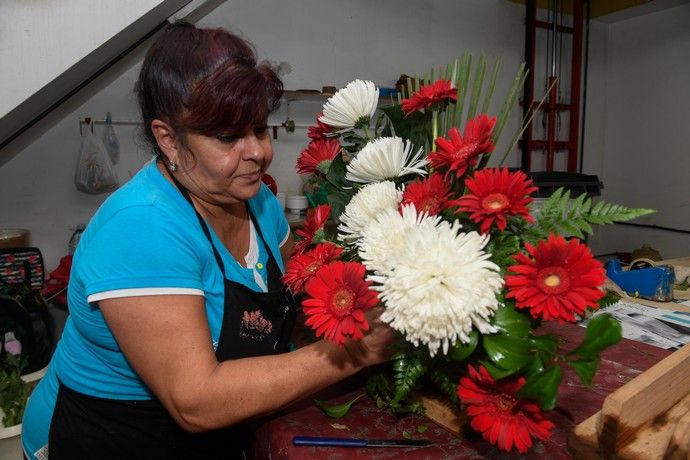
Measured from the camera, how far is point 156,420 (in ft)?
2.85

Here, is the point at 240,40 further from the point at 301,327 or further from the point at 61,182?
the point at 61,182

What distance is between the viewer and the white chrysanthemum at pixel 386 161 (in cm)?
82

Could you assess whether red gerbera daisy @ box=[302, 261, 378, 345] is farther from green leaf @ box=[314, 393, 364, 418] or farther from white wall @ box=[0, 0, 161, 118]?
white wall @ box=[0, 0, 161, 118]

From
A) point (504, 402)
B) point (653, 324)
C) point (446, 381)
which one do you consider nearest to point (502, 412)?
point (504, 402)

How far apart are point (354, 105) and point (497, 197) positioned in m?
0.39

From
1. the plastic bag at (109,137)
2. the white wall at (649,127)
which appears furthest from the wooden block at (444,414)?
the white wall at (649,127)

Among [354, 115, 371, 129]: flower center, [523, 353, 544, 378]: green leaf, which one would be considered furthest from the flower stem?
[523, 353, 544, 378]: green leaf

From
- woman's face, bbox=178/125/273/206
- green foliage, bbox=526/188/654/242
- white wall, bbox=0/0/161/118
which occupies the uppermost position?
white wall, bbox=0/0/161/118

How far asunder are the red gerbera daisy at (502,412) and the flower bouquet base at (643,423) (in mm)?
41

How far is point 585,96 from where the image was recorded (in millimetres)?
4367

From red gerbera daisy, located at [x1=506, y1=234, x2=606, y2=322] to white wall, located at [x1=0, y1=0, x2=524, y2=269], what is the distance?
2.27 meters

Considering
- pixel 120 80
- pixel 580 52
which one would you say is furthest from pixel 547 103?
pixel 120 80

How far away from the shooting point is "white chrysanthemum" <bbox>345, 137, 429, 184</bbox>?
2.68 feet

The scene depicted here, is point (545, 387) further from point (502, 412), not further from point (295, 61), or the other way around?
point (295, 61)
